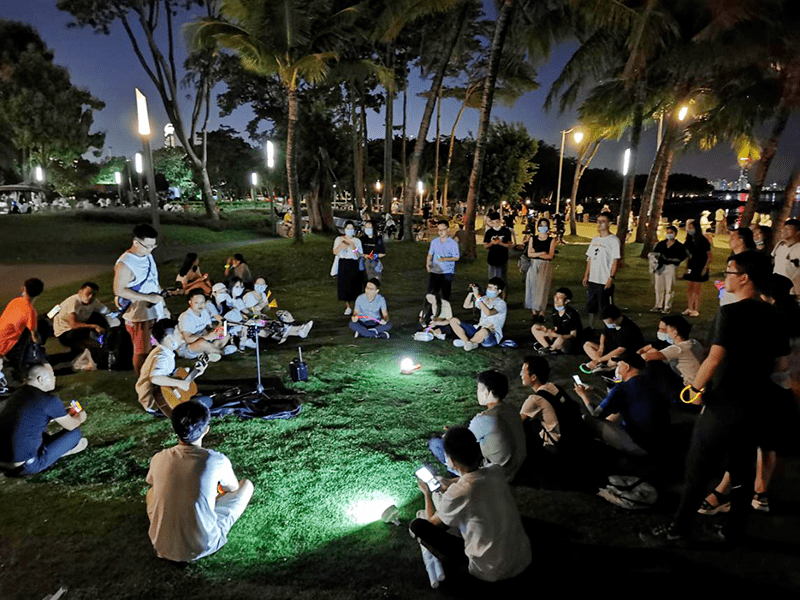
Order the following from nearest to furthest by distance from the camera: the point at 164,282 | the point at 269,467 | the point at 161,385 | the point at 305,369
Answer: the point at 269,467 < the point at 161,385 < the point at 305,369 < the point at 164,282

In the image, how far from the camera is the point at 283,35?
52.1ft

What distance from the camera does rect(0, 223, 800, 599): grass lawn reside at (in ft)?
11.4

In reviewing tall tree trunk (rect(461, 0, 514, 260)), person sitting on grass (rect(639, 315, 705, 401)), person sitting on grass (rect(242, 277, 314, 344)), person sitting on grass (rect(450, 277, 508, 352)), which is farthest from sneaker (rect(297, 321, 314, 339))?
tall tree trunk (rect(461, 0, 514, 260))

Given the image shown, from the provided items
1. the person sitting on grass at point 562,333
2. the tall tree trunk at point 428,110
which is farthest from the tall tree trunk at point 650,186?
the person sitting on grass at point 562,333

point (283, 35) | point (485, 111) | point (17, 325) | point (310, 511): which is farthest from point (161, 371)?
point (283, 35)

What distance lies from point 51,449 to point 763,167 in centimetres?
1799

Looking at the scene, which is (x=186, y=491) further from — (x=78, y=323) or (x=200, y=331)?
(x=78, y=323)

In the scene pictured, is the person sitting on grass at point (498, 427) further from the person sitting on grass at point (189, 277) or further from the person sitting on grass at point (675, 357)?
the person sitting on grass at point (189, 277)

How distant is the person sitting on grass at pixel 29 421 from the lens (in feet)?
14.3

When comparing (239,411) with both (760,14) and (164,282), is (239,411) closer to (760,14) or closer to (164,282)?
(164,282)

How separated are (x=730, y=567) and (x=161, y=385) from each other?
531 centimetres

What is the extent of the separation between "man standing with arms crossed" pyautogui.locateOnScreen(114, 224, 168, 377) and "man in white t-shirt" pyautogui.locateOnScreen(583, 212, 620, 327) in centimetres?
653

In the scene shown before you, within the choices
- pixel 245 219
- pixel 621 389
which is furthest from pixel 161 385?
pixel 245 219

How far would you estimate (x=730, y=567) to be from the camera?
11.6ft
